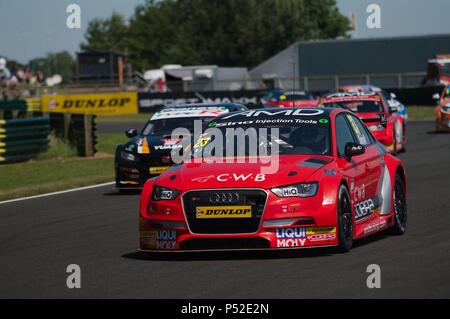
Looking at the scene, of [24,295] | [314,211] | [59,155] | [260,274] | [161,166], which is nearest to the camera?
[24,295]

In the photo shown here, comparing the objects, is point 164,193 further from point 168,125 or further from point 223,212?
point 168,125

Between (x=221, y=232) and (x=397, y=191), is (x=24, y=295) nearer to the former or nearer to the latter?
(x=221, y=232)

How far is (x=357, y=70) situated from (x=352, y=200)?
5450cm

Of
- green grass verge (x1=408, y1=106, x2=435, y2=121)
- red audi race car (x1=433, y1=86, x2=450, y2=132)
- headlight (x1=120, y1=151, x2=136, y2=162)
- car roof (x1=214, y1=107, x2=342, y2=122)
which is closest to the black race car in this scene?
headlight (x1=120, y1=151, x2=136, y2=162)

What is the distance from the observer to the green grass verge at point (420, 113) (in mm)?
43250

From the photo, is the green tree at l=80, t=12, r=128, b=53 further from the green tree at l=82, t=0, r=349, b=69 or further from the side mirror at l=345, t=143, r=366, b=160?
the side mirror at l=345, t=143, r=366, b=160

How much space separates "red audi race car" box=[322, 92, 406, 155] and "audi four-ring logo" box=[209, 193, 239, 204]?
13.3 metres

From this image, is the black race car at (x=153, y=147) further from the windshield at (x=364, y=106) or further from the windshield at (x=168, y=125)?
the windshield at (x=364, y=106)

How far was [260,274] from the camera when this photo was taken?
9016mm

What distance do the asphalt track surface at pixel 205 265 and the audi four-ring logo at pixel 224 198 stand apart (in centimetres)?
54

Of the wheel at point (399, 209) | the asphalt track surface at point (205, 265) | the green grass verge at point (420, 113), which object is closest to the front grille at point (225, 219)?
the asphalt track surface at point (205, 265)

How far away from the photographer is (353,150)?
416 inches

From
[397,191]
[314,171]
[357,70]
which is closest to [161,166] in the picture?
[397,191]

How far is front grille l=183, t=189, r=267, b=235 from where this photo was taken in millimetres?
9727
